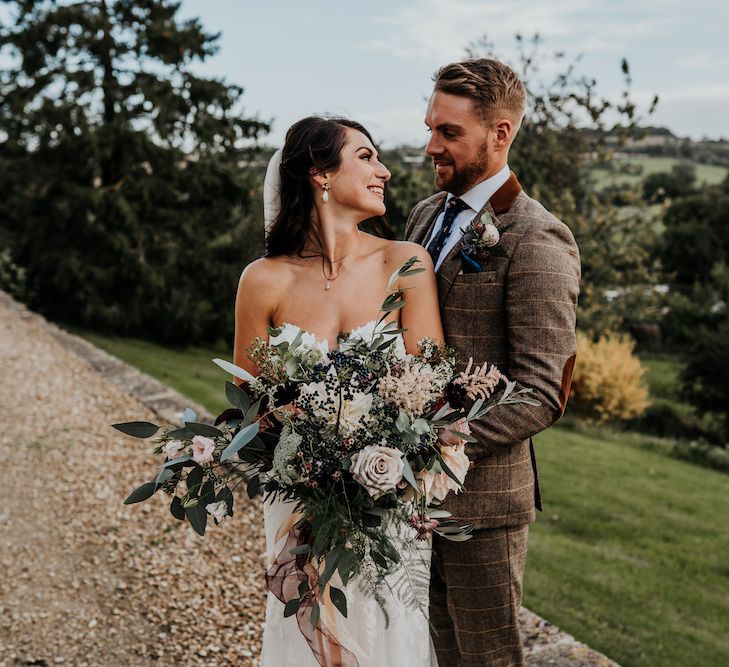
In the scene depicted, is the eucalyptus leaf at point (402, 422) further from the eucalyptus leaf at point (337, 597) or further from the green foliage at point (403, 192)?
the green foliage at point (403, 192)

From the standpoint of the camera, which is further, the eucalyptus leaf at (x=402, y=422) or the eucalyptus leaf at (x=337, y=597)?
the eucalyptus leaf at (x=337, y=597)

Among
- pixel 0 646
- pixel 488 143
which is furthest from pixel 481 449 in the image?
pixel 0 646

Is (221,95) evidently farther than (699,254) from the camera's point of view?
No

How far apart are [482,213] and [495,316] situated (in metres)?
0.35

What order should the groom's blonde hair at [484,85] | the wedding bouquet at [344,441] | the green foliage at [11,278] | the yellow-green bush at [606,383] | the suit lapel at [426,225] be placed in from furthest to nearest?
the green foliage at [11,278]
the yellow-green bush at [606,383]
the suit lapel at [426,225]
the groom's blonde hair at [484,85]
the wedding bouquet at [344,441]

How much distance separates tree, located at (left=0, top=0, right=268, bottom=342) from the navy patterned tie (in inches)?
533

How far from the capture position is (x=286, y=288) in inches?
103

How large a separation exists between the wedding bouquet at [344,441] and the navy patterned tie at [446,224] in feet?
1.62

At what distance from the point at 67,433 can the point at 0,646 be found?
3.80 m

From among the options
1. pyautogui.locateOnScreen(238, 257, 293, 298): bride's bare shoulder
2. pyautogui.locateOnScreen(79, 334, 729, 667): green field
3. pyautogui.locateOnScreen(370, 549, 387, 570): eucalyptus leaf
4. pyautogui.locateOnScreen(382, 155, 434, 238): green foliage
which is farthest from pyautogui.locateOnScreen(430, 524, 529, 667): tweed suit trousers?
pyautogui.locateOnScreen(382, 155, 434, 238): green foliage

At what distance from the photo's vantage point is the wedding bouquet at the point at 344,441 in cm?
204

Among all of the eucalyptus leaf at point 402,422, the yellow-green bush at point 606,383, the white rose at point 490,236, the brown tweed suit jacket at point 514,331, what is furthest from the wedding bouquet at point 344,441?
the yellow-green bush at point 606,383

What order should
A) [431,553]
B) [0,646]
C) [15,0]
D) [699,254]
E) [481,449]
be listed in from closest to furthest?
[481,449]
[431,553]
[0,646]
[15,0]
[699,254]

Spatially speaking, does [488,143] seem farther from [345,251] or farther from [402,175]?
[402,175]
